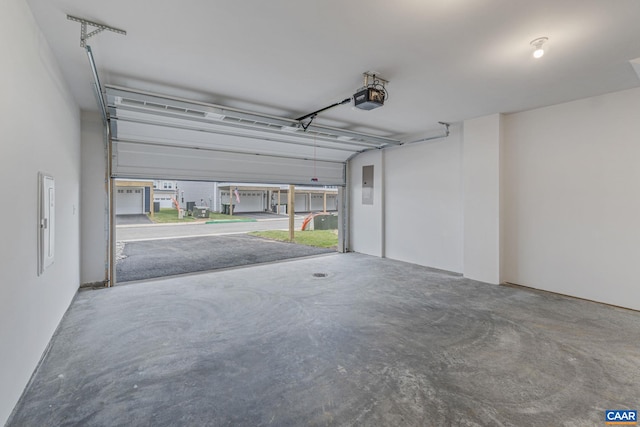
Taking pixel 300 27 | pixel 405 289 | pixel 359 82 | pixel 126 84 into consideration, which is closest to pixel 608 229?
pixel 405 289

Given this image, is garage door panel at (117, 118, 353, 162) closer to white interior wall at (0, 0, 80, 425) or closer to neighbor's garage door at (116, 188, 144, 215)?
white interior wall at (0, 0, 80, 425)

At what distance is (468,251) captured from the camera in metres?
5.01

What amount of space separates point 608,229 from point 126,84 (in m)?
6.21

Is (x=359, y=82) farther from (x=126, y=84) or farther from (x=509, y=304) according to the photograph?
(x=509, y=304)

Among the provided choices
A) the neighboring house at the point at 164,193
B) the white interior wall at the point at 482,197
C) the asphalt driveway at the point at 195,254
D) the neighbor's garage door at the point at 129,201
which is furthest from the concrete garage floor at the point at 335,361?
the neighboring house at the point at 164,193

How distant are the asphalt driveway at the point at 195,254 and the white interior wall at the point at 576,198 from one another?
14.6 ft

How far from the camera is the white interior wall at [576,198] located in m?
3.66

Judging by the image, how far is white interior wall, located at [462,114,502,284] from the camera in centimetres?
465

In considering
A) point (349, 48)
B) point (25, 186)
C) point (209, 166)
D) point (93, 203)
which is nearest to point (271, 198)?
point (209, 166)

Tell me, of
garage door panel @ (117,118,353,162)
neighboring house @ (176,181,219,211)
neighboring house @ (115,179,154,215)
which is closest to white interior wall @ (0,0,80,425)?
garage door panel @ (117,118,353,162)

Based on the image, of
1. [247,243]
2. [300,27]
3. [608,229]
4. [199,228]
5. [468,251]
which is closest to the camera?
[300,27]

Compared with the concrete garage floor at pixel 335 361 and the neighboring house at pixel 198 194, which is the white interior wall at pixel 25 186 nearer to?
the concrete garage floor at pixel 335 361

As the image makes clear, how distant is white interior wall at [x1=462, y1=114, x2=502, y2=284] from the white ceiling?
72cm

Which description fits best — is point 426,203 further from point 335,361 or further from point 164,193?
point 164,193
